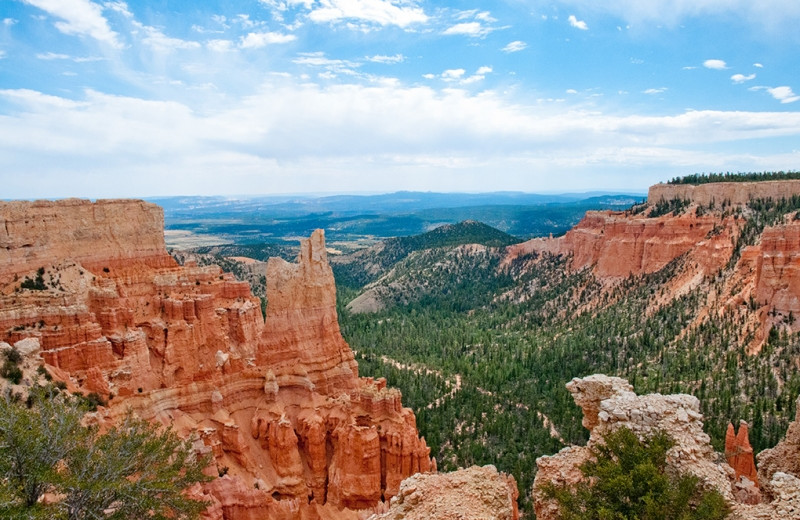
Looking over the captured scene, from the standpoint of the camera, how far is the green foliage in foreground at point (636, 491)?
1283 centimetres

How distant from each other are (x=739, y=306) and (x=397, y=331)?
45805 millimetres

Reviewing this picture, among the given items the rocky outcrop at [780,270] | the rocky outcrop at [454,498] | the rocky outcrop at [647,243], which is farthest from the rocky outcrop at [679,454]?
the rocky outcrop at [647,243]

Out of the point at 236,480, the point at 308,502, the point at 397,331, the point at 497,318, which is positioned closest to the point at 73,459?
the point at 236,480

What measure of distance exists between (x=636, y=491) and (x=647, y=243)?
251ft

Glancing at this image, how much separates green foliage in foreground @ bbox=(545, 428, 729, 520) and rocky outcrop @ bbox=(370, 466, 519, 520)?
5.57ft

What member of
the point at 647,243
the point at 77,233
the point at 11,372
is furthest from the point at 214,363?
the point at 647,243

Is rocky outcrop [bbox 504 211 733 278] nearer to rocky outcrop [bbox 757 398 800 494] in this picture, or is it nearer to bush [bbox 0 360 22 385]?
rocky outcrop [bbox 757 398 800 494]

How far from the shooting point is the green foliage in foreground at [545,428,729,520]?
12.8m

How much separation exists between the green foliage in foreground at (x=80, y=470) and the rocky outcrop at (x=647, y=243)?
2634 inches

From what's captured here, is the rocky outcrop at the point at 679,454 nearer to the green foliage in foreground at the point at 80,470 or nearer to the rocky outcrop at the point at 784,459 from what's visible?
the rocky outcrop at the point at 784,459

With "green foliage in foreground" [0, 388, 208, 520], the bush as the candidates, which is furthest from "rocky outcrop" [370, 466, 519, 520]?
the bush

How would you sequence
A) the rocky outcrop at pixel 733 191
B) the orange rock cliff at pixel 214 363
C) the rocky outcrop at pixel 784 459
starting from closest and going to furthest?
the rocky outcrop at pixel 784 459
the orange rock cliff at pixel 214 363
the rocky outcrop at pixel 733 191

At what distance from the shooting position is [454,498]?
15312 mm

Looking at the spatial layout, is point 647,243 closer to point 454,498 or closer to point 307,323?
point 307,323
